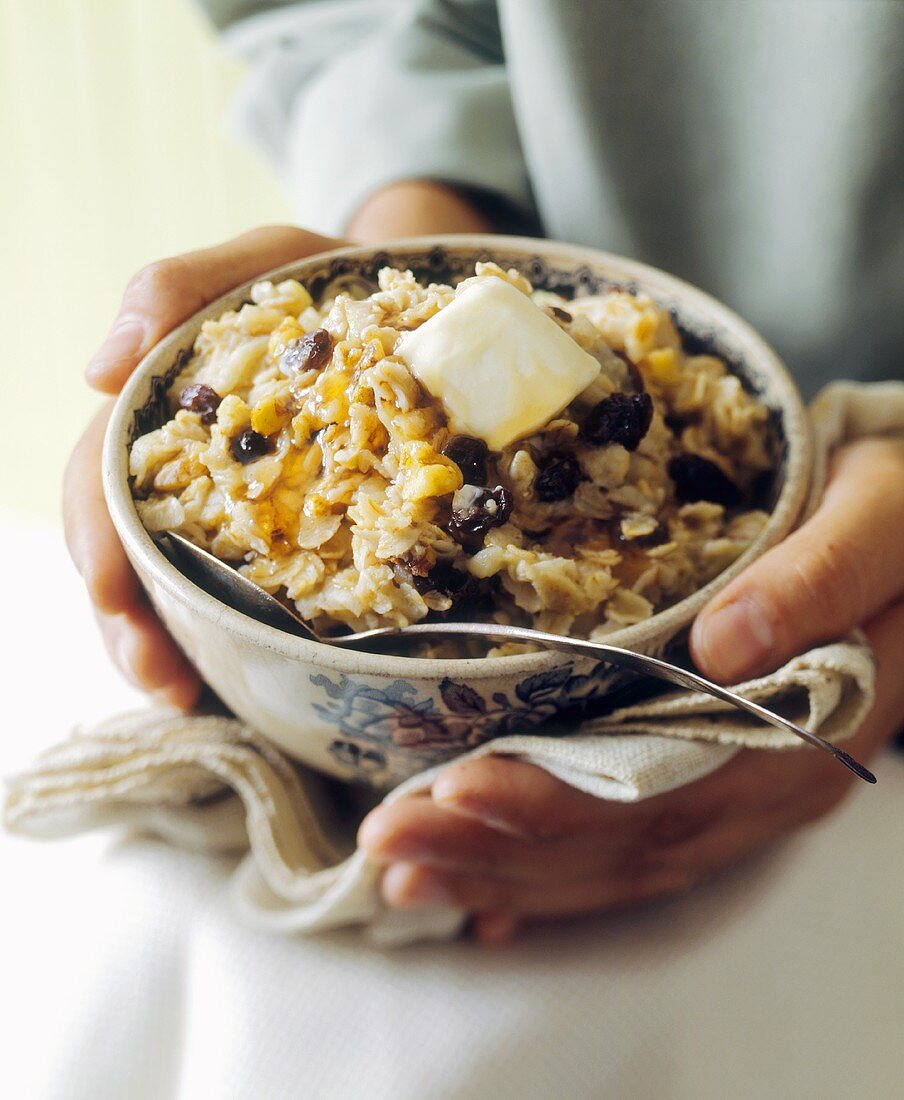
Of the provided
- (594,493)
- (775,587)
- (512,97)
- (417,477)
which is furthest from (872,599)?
(512,97)

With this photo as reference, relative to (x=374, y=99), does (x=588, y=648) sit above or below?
Result: below

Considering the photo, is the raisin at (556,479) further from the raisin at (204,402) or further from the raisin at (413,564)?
the raisin at (204,402)

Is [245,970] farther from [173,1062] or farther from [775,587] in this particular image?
[775,587]

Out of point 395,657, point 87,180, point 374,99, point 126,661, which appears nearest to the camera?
point 395,657

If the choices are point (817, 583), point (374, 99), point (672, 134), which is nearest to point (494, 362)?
point (817, 583)

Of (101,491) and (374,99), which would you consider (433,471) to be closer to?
(101,491)

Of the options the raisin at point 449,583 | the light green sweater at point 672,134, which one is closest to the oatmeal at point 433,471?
the raisin at point 449,583
